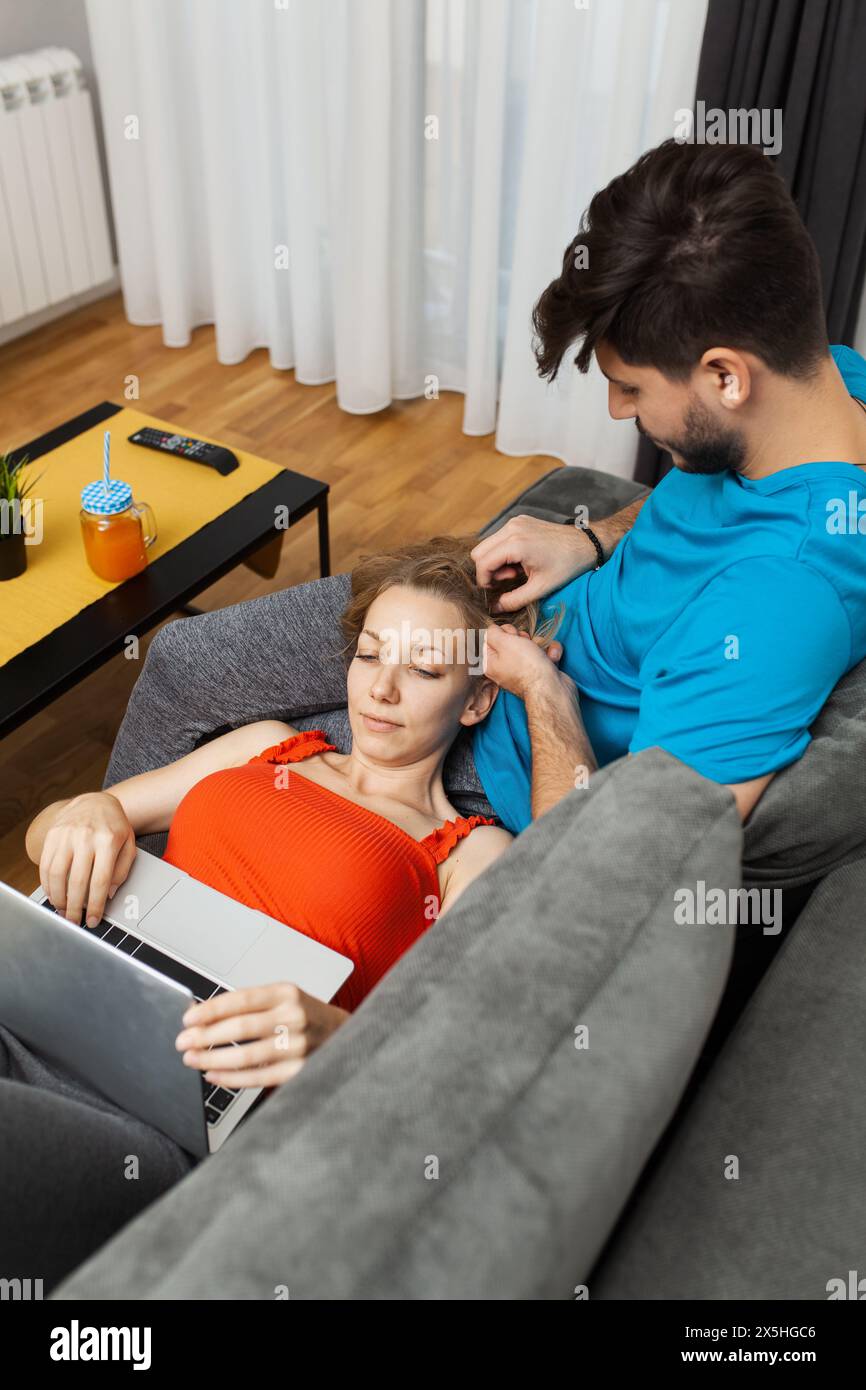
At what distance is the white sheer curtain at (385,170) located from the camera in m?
2.74

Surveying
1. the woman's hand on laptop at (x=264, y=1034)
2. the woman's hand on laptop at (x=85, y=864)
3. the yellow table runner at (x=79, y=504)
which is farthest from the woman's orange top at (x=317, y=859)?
the yellow table runner at (x=79, y=504)

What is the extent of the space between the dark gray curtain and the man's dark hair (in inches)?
48.7

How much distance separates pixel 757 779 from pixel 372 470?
2250 millimetres

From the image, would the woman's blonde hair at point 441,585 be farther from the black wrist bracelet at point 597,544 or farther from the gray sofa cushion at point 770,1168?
the gray sofa cushion at point 770,1168

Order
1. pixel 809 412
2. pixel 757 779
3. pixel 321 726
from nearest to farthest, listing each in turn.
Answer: pixel 757 779 < pixel 809 412 < pixel 321 726

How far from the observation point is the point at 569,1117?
2.35ft

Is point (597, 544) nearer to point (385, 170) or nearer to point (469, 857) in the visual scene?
point (469, 857)

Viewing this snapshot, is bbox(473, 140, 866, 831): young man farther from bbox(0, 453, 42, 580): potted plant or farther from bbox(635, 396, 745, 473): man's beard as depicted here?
bbox(0, 453, 42, 580): potted plant

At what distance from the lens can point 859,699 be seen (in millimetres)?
1214

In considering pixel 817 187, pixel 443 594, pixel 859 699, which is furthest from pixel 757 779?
pixel 817 187

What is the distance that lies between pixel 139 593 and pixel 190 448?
479 mm

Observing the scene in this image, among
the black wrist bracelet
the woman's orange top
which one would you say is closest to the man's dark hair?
the black wrist bracelet

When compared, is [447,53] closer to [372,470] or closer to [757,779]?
[372,470]

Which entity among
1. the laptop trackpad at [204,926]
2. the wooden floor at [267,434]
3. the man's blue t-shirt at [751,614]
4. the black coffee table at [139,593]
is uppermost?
the man's blue t-shirt at [751,614]
